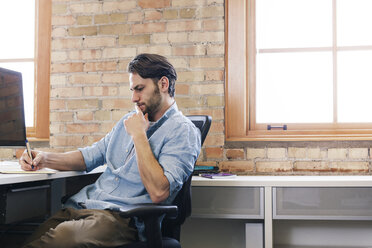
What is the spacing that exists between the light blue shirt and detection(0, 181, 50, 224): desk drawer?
0.41ft

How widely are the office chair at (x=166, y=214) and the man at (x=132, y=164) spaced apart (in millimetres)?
54

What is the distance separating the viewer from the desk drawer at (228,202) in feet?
6.81

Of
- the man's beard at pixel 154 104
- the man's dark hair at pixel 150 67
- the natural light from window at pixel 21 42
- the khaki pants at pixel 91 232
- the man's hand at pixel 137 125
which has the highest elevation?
the natural light from window at pixel 21 42

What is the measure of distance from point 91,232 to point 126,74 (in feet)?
4.62

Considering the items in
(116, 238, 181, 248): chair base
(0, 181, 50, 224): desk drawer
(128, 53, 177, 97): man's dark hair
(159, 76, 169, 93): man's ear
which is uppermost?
(128, 53, 177, 97): man's dark hair

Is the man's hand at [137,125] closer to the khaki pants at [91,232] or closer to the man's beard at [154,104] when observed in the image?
the man's beard at [154,104]

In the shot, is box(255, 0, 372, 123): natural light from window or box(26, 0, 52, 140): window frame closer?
box(255, 0, 372, 123): natural light from window

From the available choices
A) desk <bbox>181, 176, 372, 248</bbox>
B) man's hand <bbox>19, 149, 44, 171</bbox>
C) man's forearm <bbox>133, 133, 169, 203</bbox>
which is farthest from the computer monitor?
desk <bbox>181, 176, 372, 248</bbox>

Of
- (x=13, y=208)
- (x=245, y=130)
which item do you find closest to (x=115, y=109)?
(x=245, y=130)

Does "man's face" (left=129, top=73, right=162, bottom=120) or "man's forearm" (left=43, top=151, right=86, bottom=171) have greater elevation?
"man's face" (left=129, top=73, right=162, bottom=120)

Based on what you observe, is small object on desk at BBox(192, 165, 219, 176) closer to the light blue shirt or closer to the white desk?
the light blue shirt

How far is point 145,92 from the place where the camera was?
184 cm

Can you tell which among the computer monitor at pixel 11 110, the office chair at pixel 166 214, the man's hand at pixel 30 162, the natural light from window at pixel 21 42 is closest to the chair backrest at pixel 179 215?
the office chair at pixel 166 214

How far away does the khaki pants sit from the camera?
1.38 meters
